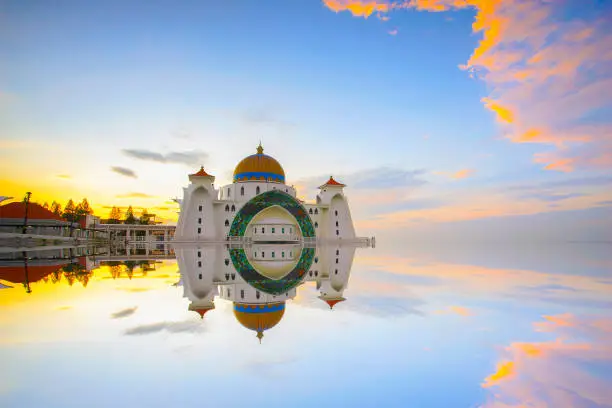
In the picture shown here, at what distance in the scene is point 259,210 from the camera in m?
43.9

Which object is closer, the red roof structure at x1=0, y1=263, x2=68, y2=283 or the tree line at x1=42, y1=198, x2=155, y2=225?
the red roof structure at x1=0, y1=263, x2=68, y2=283

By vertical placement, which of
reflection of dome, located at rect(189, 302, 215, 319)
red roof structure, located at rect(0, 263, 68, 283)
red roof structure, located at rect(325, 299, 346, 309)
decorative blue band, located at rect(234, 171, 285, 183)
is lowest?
red roof structure, located at rect(325, 299, 346, 309)

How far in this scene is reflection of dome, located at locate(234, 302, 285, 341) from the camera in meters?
5.82

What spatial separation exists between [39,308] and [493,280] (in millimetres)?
12786

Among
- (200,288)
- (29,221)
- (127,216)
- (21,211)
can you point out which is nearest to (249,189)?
(29,221)

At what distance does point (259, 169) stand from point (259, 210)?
5.55 meters

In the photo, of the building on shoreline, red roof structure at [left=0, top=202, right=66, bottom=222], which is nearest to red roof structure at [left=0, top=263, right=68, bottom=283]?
the building on shoreline

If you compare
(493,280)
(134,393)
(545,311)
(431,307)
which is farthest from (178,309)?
(493,280)

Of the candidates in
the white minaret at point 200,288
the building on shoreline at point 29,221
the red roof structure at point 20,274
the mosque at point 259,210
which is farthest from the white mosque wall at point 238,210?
the red roof structure at point 20,274

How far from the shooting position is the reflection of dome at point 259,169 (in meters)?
45.0

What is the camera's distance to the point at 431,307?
7.33m

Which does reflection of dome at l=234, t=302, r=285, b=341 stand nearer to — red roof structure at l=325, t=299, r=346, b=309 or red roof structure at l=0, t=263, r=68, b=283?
red roof structure at l=325, t=299, r=346, b=309

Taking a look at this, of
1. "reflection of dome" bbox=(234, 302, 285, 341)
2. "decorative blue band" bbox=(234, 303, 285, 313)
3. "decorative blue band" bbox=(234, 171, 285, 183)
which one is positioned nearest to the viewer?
"reflection of dome" bbox=(234, 302, 285, 341)

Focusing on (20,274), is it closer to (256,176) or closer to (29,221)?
(29,221)
